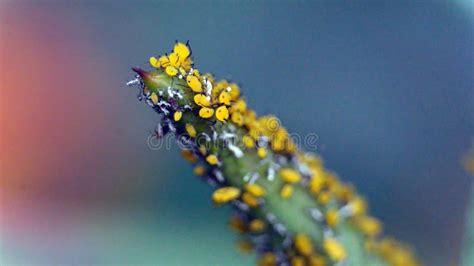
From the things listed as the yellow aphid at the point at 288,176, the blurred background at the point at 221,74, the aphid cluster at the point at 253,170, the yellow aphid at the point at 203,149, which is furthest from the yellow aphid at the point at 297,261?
the blurred background at the point at 221,74

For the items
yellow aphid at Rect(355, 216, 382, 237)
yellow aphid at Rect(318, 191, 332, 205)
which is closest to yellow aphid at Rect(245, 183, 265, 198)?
yellow aphid at Rect(318, 191, 332, 205)

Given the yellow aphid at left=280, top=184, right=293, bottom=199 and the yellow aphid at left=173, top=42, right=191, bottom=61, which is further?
the yellow aphid at left=280, top=184, right=293, bottom=199

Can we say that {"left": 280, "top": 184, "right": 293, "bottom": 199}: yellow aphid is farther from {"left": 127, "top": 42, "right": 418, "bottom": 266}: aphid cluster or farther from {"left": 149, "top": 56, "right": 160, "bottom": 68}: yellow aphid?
{"left": 149, "top": 56, "right": 160, "bottom": 68}: yellow aphid

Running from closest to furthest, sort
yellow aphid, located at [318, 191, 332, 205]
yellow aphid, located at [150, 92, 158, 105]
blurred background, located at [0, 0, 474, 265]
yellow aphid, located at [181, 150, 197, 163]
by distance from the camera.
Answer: yellow aphid, located at [150, 92, 158, 105]
yellow aphid, located at [181, 150, 197, 163]
yellow aphid, located at [318, 191, 332, 205]
blurred background, located at [0, 0, 474, 265]

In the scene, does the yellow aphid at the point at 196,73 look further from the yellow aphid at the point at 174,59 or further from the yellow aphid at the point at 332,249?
the yellow aphid at the point at 332,249

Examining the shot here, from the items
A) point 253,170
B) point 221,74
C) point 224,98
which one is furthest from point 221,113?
point 221,74

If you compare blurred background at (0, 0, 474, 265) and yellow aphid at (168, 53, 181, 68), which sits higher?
blurred background at (0, 0, 474, 265)
